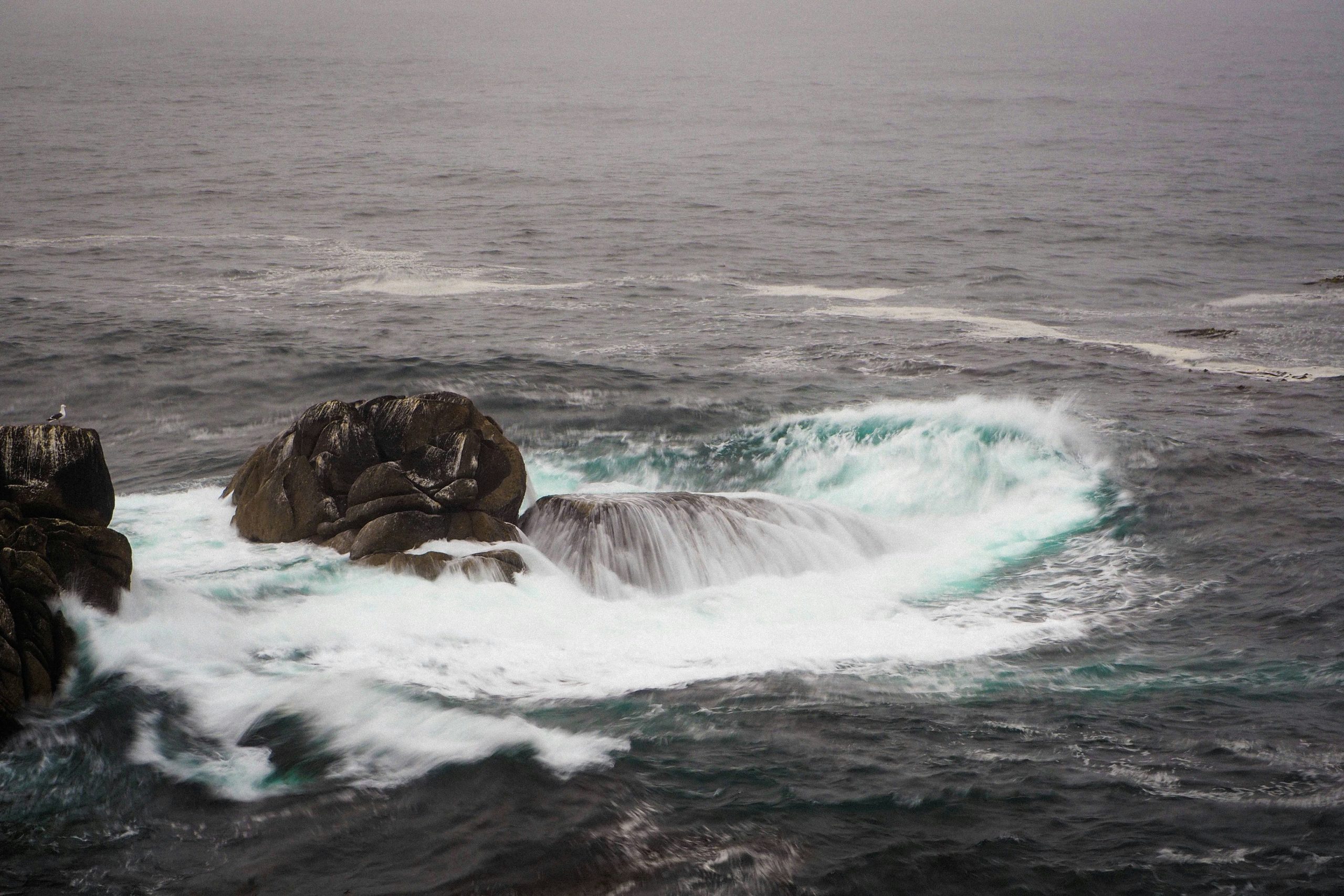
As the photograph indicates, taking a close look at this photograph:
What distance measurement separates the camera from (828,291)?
3256 cm

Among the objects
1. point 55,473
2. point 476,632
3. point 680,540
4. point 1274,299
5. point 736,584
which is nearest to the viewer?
point 55,473

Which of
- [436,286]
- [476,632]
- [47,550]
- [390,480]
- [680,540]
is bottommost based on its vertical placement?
[476,632]

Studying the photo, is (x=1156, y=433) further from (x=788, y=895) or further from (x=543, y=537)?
(x=788, y=895)

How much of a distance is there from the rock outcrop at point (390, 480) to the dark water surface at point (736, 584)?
632 millimetres

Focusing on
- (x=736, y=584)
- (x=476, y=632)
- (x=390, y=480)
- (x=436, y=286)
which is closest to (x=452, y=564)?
(x=476, y=632)

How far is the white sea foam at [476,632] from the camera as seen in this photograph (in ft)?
32.2

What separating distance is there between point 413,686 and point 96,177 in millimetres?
48075

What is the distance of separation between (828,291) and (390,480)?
2085cm

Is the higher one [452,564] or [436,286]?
[436,286]

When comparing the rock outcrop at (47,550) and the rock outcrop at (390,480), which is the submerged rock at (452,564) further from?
the rock outcrop at (47,550)

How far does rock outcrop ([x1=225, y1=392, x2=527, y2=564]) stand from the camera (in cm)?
1385

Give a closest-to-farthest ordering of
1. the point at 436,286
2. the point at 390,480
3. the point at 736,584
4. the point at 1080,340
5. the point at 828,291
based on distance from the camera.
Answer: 1. the point at 390,480
2. the point at 736,584
3. the point at 1080,340
4. the point at 828,291
5. the point at 436,286

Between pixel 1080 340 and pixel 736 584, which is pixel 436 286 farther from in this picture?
pixel 736 584

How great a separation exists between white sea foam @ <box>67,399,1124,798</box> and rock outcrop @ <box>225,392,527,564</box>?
40 centimetres
